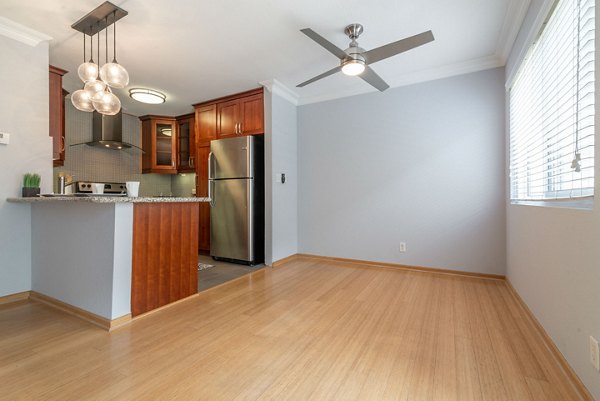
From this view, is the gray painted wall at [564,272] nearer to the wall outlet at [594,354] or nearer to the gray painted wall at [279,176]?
the wall outlet at [594,354]

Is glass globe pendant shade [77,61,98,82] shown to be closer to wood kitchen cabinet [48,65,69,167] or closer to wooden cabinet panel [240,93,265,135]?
wood kitchen cabinet [48,65,69,167]

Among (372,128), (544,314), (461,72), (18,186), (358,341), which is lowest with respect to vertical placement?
(358,341)

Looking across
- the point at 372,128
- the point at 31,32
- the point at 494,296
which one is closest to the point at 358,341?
the point at 494,296

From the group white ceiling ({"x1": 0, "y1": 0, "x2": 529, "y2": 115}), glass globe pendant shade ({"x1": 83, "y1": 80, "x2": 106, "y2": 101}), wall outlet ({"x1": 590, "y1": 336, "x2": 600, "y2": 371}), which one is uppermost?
white ceiling ({"x1": 0, "y1": 0, "x2": 529, "y2": 115})

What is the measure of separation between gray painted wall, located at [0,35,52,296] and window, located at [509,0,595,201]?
3.89 metres

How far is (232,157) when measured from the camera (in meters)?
3.62

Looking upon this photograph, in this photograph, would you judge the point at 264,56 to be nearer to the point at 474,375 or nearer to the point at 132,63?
the point at 132,63

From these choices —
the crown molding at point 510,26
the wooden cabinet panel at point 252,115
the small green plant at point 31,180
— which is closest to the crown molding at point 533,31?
the crown molding at point 510,26

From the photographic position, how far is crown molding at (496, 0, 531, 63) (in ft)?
6.39

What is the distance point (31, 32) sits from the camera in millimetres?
2273

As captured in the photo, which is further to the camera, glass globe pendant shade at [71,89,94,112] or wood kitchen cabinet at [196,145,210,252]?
wood kitchen cabinet at [196,145,210,252]

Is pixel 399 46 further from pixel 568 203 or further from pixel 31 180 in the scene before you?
pixel 31 180

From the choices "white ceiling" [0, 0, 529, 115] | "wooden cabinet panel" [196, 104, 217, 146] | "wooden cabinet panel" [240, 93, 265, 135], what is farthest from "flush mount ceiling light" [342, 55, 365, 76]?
"wooden cabinet panel" [196, 104, 217, 146]

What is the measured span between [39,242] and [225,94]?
8.94ft
